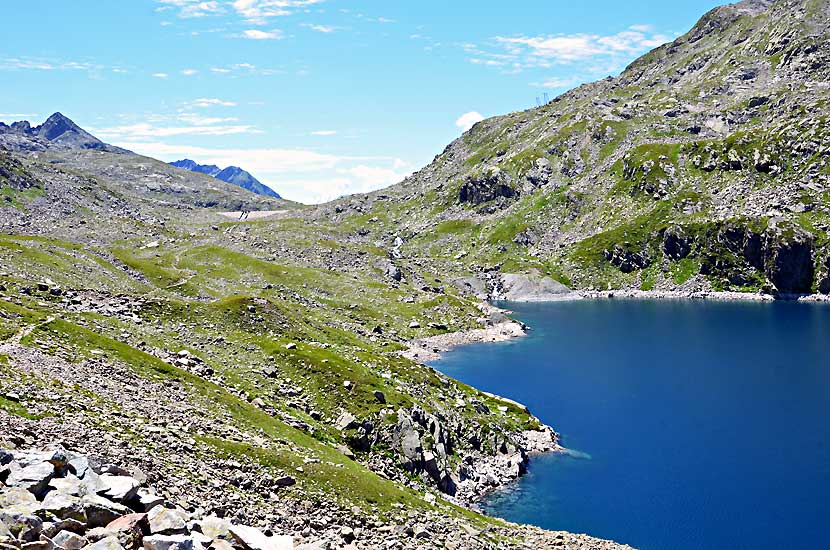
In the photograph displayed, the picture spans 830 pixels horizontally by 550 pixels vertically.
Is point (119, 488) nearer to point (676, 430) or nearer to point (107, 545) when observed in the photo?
point (107, 545)

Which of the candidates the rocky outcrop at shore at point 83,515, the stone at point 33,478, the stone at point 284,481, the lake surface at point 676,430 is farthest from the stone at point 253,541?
the lake surface at point 676,430

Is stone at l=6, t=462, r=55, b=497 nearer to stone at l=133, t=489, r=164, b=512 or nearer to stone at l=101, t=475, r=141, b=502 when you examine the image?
stone at l=101, t=475, r=141, b=502

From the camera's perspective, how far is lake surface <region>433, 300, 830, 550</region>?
6856 centimetres

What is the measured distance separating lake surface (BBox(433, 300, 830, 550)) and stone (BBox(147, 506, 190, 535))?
161 ft

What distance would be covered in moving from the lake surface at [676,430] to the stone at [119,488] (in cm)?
4864

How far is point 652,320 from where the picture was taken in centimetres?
19450

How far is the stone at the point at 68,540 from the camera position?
23.1 m

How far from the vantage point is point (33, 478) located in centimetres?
2609

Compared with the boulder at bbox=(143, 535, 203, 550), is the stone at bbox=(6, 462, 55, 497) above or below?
above

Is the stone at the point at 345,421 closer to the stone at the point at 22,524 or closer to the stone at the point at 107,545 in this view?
the stone at the point at 107,545

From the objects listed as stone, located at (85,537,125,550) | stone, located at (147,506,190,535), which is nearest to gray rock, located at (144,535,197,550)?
stone, located at (147,506,190,535)

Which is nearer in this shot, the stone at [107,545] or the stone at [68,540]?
the stone at [68,540]

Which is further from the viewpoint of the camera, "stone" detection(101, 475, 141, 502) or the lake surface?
the lake surface

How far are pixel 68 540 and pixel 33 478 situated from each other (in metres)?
4.37
